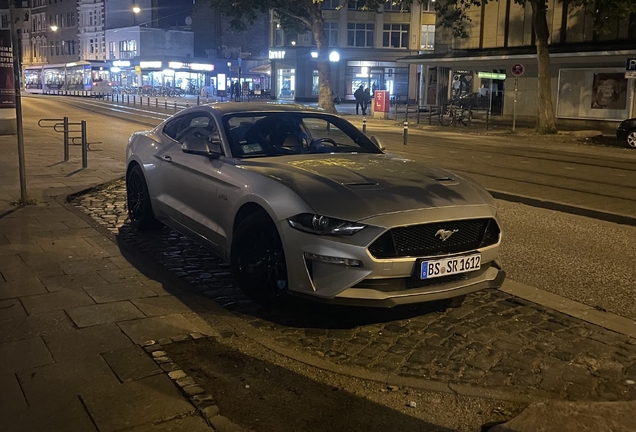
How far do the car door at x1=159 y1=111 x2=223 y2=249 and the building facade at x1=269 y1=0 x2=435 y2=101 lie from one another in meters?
56.9

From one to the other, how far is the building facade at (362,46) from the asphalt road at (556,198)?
128 ft

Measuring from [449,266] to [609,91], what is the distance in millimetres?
28036

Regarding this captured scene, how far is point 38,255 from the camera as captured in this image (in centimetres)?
695

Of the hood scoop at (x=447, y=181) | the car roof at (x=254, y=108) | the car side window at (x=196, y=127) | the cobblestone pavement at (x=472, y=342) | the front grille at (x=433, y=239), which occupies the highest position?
the car roof at (x=254, y=108)

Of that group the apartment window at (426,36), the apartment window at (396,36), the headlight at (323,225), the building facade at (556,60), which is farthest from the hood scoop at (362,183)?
the apartment window at (426,36)

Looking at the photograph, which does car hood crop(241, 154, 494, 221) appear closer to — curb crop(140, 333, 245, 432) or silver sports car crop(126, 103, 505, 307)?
silver sports car crop(126, 103, 505, 307)

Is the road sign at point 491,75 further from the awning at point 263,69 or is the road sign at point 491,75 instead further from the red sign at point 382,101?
the awning at point 263,69

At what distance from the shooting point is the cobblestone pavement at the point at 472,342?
4.25 meters

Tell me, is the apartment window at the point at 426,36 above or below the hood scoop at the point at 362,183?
above

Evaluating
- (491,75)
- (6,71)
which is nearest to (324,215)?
(6,71)

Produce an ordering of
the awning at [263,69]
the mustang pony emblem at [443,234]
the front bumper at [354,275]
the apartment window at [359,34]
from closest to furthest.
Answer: the front bumper at [354,275] < the mustang pony emblem at [443,234] < the apartment window at [359,34] < the awning at [263,69]

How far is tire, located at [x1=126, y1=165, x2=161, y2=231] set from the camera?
7.82m

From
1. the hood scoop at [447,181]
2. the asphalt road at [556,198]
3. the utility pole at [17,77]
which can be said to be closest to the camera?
the hood scoop at [447,181]

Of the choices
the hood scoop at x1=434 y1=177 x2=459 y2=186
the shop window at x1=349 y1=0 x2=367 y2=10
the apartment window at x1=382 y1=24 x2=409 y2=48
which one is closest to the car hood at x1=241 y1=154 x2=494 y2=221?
the hood scoop at x1=434 y1=177 x2=459 y2=186
